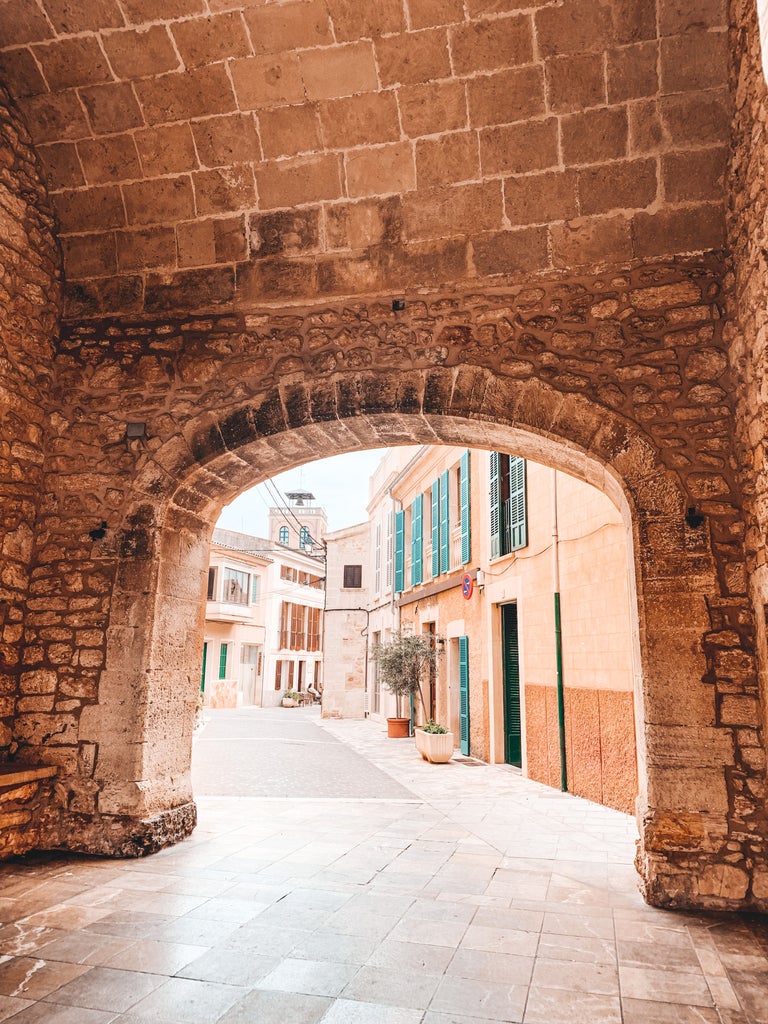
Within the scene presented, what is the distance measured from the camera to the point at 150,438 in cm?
408

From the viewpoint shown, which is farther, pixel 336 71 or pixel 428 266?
pixel 428 266

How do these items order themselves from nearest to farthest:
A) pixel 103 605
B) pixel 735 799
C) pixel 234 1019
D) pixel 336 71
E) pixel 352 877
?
pixel 234 1019 → pixel 735 799 → pixel 352 877 → pixel 336 71 → pixel 103 605

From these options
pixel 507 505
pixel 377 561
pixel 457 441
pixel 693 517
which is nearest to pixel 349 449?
pixel 457 441

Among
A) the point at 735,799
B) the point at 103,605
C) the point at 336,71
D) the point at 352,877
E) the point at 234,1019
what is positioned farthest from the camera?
the point at 103,605

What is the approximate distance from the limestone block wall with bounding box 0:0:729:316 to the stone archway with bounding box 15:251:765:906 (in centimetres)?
30

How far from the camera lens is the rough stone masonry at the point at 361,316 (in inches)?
125

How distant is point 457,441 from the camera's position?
14.3ft

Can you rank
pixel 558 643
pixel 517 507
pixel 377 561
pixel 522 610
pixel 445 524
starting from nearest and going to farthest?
1. pixel 558 643
2. pixel 522 610
3. pixel 517 507
4. pixel 445 524
5. pixel 377 561

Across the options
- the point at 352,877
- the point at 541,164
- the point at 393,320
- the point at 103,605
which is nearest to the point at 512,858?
the point at 352,877

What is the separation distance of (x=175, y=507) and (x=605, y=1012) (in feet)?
10.7

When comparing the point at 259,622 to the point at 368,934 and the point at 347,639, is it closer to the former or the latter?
the point at 347,639

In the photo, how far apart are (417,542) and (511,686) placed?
439 cm

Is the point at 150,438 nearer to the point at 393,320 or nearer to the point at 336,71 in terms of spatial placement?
the point at 393,320

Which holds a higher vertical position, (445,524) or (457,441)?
(445,524)
